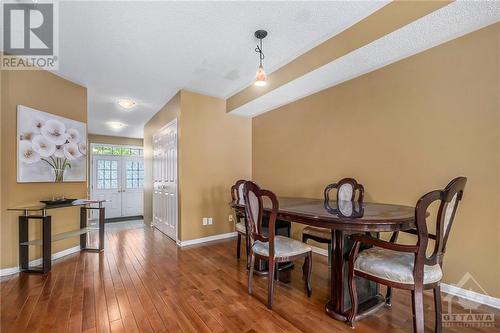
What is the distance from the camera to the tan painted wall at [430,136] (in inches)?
76.4

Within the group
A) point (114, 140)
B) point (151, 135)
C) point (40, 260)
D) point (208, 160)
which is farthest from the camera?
point (114, 140)

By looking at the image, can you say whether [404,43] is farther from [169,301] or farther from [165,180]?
[165,180]

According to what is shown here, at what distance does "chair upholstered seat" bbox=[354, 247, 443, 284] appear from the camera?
4.83ft

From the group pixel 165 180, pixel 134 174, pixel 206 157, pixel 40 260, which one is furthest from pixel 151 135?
pixel 40 260

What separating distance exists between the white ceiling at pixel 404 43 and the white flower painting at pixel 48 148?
302cm

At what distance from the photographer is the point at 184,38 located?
243 cm

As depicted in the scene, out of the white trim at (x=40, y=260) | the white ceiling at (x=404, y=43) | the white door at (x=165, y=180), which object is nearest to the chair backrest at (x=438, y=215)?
the white ceiling at (x=404, y=43)

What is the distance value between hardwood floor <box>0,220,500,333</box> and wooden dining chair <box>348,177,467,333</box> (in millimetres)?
376

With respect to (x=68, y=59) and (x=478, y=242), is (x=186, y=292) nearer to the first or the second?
(x=478, y=242)

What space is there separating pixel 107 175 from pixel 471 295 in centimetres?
789

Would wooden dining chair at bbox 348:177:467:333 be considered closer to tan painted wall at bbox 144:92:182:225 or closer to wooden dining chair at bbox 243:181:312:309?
wooden dining chair at bbox 243:181:312:309

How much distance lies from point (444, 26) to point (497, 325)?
7.76 ft

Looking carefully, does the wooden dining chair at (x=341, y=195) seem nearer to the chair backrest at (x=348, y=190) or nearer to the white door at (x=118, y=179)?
the chair backrest at (x=348, y=190)

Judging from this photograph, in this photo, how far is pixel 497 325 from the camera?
1705 millimetres
